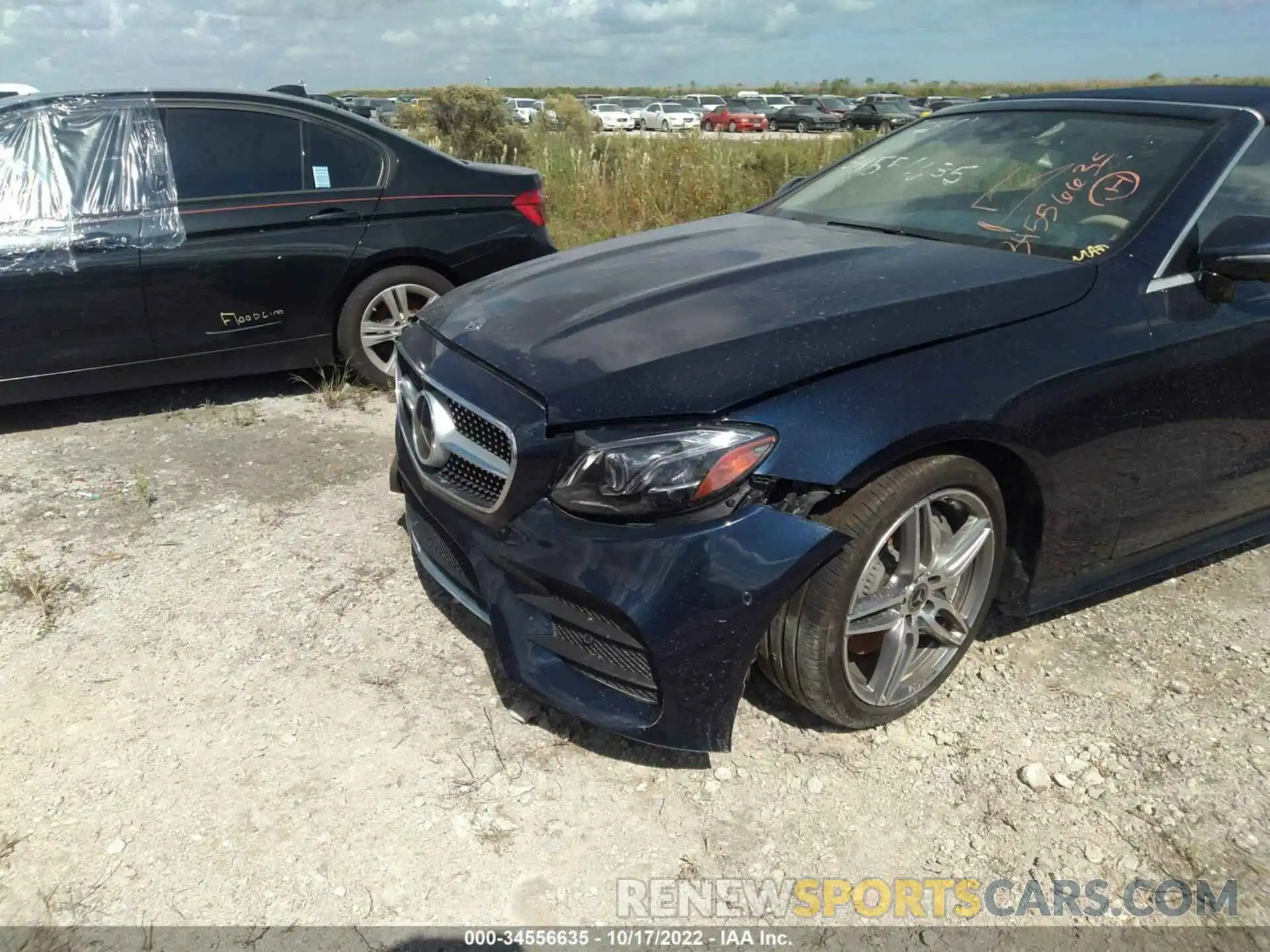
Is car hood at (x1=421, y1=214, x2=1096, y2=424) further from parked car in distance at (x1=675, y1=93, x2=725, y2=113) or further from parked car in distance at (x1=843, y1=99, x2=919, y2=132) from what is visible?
parked car in distance at (x1=675, y1=93, x2=725, y2=113)

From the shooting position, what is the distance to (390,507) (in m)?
4.05

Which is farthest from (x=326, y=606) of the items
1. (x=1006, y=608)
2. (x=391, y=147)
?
(x=391, y=147)

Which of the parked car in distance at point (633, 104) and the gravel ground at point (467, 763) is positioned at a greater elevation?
the parked car in distance at point (633, 104)

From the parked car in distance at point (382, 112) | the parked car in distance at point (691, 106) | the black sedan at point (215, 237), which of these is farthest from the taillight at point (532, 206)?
the parked car in distance at point (691, 106)

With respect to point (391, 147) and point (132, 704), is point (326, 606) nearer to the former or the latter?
point (132, 704)

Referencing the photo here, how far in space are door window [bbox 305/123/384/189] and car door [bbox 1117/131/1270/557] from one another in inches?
160

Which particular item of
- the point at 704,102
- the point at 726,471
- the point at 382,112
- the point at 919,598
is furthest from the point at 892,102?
the point at 726,471

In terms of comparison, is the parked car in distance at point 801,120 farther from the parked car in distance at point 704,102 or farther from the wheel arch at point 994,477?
the wheel arch at point 994,477

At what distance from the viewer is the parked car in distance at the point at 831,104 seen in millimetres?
43391

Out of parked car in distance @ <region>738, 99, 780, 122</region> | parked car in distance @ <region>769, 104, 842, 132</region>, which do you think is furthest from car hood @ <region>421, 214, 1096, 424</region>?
parked car in distance @ <region>738, 99, 780, 122</region>

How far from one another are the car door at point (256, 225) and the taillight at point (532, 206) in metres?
0.82

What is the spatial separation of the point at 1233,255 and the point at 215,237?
4.46m

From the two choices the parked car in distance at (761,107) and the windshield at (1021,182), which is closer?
the windshield at (1021,182)

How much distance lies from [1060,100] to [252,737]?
11.7 ft
